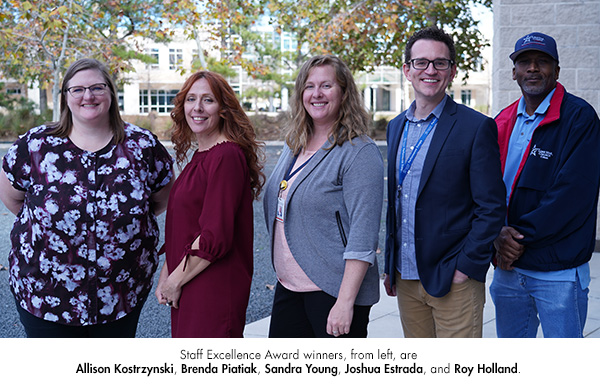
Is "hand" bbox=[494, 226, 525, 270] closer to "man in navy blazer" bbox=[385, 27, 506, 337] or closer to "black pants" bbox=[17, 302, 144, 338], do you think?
"man in navy blazer" bbox=[385, 27, 506, 337]

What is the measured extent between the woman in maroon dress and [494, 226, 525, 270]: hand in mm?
1171

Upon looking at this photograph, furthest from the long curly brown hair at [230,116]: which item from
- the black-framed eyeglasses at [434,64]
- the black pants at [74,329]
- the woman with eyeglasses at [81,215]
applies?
the black pants at [74,329]

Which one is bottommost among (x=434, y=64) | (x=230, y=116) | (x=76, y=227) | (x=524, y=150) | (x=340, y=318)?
(x=340, y=318)

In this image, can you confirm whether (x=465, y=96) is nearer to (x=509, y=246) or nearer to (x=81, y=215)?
(x=509, y=246)

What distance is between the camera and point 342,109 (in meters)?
2.79

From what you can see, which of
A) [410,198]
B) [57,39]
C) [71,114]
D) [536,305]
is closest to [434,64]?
[410,198]

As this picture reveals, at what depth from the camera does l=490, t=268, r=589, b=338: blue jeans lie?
2963 millimetres

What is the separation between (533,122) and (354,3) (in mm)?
16596

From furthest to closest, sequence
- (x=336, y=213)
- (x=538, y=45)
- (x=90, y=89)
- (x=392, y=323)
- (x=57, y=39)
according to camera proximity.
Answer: (x=57, y=39)
(x=392, y=323)
(x=538, y=45)
(x=90, y=89)
(x=336, y=213)

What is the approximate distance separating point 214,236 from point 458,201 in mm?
1006

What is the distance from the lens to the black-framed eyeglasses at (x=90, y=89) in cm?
290

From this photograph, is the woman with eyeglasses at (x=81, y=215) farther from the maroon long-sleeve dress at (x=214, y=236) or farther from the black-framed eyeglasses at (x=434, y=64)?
the black-framed eyeglasses at (x=434, y=64)

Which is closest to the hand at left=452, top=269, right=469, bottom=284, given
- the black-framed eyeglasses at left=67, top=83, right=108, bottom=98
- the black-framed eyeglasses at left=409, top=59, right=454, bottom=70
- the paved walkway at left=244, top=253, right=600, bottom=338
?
the black-framed eyeglasses at left=409, top=59, right=454, bottom=70

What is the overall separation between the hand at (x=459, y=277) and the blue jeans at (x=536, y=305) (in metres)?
0.50
